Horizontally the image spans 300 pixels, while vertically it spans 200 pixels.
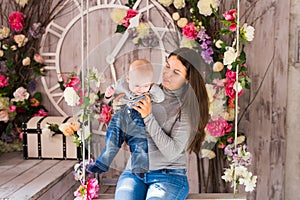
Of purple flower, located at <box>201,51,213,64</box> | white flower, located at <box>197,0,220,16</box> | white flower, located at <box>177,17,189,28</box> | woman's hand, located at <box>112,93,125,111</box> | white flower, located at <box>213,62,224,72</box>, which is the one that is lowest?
woman's hand, located at <box>112,93,125,111</box>

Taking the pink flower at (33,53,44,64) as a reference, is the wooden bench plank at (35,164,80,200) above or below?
below

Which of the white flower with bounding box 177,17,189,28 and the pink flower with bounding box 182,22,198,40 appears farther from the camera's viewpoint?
the white flower with bounding box 177,17,189,28

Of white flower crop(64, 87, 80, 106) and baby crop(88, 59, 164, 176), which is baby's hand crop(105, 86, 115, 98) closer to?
baby crop(88, 59, 164, 176)

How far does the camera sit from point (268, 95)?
2654 millimetres

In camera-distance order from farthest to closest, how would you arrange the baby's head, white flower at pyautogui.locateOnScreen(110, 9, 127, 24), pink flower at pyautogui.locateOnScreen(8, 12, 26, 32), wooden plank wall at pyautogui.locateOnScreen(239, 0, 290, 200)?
pink flower at pyautogui.locateOnScreen(8, 12, 26, 32), wooden plank wall at pyautogui.locateOnScreen(239, 0, 290, 200), white flower at pyautogui.locateOnScreen(110, 9, 127, 24), the baby's head

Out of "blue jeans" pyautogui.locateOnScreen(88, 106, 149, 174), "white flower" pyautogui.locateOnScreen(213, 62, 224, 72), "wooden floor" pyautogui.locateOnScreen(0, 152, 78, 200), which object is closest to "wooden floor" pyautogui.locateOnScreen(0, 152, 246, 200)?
"wooden floor" pyautogui.locateOnScreen(0, 152, 78, 200)

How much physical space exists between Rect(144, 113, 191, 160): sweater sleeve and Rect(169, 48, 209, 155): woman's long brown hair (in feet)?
0.23

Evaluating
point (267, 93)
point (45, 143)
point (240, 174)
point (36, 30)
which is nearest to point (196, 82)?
point (240, 174)

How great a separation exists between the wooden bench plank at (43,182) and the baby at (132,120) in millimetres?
405

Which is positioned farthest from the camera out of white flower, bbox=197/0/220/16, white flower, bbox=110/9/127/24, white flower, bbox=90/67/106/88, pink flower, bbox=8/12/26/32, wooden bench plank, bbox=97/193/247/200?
pink flower, bbox=8/12/26/32

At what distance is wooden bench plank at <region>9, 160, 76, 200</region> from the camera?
7.01 feet

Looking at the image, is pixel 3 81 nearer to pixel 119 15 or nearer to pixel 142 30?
pixel 119 15

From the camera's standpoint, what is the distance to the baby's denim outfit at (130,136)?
1848mm

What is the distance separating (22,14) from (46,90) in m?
0.45
